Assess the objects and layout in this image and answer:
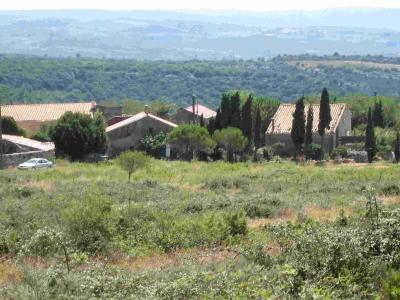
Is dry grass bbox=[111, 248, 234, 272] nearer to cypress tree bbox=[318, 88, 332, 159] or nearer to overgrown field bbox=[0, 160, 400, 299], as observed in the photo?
overgrown field bbox=[0, 160, 400, 299]

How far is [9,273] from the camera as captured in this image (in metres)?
13.8

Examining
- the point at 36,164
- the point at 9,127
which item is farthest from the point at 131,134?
the point at 36,164

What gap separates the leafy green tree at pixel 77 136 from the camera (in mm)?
52844

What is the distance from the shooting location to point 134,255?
1630cm

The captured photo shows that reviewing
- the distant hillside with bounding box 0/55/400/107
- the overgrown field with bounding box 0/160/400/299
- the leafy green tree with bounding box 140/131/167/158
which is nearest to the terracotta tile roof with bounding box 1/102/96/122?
the leafy green tree with bounding box 140/131/167/158

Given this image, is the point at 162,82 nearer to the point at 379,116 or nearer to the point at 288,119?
the point at 379,116

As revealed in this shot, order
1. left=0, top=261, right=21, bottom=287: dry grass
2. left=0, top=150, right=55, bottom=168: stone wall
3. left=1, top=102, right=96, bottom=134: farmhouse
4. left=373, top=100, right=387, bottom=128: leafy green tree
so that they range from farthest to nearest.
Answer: left=1, top=102, right=96, bottom=134: farmhouse, left=373, top=100, right=387, bottom=128: leafy green tree, left=0, top=150, right=55, bottom=168: stone wall, left=0, top=261, right=21, bottom=287: dry grass

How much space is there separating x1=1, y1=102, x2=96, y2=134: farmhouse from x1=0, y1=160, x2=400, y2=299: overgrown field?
4669 centimetres

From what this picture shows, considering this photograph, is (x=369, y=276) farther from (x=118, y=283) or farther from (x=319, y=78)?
(x=319, y=78)

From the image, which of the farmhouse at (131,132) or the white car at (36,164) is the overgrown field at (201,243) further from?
the farmhouse at (131,132)

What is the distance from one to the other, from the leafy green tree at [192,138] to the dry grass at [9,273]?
36952 millimetres

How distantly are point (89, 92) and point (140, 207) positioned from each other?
14982cm

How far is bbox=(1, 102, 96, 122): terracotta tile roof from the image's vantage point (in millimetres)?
79625

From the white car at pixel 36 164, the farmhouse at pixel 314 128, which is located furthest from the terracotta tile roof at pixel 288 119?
the white car at pixel 36 164
